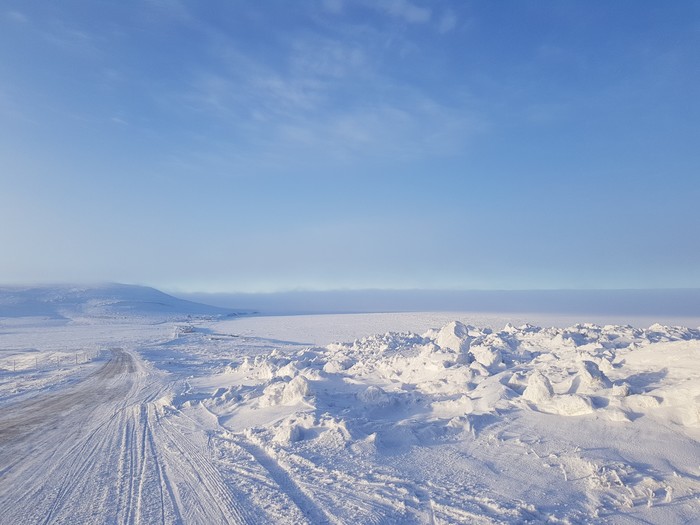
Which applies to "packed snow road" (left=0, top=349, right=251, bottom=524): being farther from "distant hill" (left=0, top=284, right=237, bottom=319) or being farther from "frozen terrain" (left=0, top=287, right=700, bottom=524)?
"distant hill" (left=0, top=284, right=237, bottom=319)

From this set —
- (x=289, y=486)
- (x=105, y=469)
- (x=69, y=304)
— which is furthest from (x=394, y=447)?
(x=69, y=304)

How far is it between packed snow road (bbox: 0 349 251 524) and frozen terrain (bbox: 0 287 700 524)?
0.04 m

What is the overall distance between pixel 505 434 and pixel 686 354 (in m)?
4.88

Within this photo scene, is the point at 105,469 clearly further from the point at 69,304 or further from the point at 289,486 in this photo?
the point at 69,304

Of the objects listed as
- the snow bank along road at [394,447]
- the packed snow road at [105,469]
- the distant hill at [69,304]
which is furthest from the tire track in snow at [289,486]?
the distant hill at [69,304]

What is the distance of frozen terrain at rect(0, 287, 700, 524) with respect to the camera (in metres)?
6.28

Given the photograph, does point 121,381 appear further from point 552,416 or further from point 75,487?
point 552,416

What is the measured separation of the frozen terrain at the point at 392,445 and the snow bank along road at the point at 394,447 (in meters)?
0.04

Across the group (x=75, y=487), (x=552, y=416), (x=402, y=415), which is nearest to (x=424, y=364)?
(x=402, y=415)

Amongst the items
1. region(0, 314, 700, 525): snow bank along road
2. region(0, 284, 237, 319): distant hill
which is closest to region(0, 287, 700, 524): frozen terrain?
region(0, 314, 700, 525): snow bank along road

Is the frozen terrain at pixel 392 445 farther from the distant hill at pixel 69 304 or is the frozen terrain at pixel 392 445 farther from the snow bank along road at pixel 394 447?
the distant hill at pixel 69 304

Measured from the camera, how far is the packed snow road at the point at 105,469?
6.40 m

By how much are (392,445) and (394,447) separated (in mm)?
92

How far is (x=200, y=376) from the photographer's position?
70.0ft
